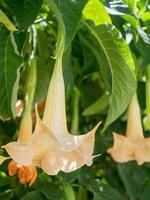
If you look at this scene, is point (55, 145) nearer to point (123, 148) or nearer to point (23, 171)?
point (23, 171)

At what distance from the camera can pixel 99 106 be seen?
145 cm

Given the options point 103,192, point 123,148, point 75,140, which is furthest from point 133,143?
point 75,140

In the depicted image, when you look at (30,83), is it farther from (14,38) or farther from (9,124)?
(9,124)

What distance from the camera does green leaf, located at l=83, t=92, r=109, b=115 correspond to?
1437mm

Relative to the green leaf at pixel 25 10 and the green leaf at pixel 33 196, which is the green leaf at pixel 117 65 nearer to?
the green leaf at pixel 25 10

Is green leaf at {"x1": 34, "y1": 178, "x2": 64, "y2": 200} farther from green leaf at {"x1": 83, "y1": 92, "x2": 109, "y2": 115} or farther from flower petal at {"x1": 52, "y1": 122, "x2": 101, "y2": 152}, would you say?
flower petal at {"x1": 52, "y1": 122, "x2": 101, "y2": 152}

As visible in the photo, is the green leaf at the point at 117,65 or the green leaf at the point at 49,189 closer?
the green leaf at the point at 117,65

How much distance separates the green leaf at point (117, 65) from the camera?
0.98m

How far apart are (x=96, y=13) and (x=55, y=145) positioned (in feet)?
Result: 0.79

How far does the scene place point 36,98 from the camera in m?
1.24

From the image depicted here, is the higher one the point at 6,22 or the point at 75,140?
the point at 6,22

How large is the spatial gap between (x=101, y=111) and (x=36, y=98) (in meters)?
0.29

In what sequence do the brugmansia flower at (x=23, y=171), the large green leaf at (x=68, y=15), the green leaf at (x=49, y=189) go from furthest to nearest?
1. the green leaf at (x=49, y=189)
2. the brugmansia flower at (x=23, y=171)
3. the large green leaf at (x=68, y=15)

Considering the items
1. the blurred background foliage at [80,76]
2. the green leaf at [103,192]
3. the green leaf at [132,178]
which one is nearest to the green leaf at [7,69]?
the blurred background foliage at [80,76]
